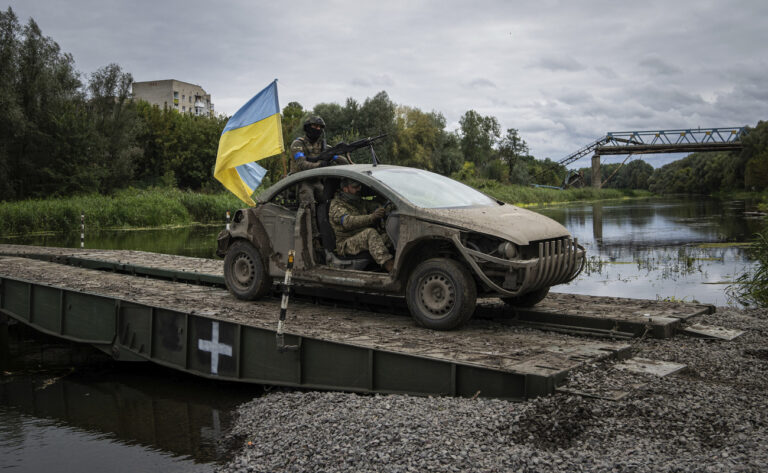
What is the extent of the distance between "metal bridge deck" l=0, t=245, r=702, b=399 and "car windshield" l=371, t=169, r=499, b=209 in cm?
141

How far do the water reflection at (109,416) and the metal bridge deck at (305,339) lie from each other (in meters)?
0.50

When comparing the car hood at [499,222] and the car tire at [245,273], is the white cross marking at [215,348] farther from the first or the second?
the car hood at [499,222]

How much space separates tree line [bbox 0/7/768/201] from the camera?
158 ft

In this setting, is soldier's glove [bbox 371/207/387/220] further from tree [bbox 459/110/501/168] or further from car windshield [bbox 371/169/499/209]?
tree [bbox 459/110/501/168]

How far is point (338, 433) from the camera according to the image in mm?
5438

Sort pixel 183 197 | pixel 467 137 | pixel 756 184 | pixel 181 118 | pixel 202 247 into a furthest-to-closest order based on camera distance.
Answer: pixel 467 137 → pixel 181 118 → pixel 756 184 → pixel 183 197 → pixel 202 247

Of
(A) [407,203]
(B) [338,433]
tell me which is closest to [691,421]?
(B) [338,433]

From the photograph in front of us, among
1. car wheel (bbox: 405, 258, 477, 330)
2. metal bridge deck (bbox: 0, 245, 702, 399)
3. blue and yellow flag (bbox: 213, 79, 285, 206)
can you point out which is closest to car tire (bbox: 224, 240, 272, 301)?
metal bridge deck (bbox: 0, 245, 702, 399)

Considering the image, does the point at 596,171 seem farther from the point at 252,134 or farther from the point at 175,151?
the point at 252,134

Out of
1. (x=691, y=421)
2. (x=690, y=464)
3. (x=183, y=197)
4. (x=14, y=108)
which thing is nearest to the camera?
(x=690, y=464)

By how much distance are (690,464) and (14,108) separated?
163 ft

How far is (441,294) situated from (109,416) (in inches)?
173

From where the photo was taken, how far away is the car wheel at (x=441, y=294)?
7.07 meters

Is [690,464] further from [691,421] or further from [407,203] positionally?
[407,203]
